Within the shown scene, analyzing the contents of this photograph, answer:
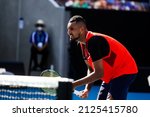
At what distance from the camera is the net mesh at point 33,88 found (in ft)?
11.8

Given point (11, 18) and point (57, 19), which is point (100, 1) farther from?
point (11, 18)

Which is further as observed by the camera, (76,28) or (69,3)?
(69,3)

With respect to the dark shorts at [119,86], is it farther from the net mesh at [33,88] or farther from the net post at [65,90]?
the net post at [65,90]

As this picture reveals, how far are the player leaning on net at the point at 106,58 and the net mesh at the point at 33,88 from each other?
62cm

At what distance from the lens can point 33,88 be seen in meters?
4.12

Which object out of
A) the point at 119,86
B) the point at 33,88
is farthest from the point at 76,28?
the point at 33,88

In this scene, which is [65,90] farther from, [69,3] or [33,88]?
[69,3]

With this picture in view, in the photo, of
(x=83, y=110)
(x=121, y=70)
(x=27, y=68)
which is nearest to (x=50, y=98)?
(x=83, y=110)

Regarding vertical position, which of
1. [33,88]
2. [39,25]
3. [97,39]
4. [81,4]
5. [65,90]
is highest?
[97,39]

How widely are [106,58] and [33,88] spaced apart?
1207mm

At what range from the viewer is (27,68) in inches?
718

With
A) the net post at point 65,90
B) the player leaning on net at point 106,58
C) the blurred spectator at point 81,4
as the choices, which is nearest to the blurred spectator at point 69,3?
the blurred spectator at point 81,4

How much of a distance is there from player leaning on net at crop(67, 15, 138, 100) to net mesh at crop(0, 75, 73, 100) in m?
0.62

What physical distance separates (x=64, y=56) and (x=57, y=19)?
120cm
